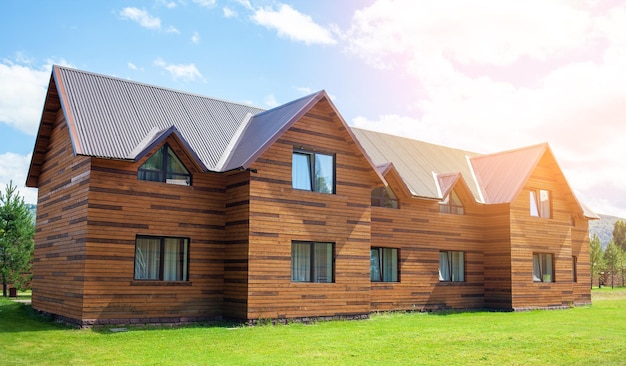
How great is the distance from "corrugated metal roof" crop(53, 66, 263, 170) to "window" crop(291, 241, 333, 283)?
12.6 ft

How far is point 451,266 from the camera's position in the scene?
26.1m

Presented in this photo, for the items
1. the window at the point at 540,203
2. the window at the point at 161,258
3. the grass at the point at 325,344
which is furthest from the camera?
the window at the point at 540,203

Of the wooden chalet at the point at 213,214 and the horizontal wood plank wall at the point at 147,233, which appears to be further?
the wooden chalet at the point at 213,214

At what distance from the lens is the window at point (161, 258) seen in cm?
1805

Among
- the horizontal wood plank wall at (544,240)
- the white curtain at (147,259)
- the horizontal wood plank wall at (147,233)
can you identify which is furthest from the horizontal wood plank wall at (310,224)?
the horizontal wood plank wall at (544,240)

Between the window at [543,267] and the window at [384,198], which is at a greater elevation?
the window at [384,198]

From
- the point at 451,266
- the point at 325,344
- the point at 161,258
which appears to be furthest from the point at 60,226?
the point at 451,266

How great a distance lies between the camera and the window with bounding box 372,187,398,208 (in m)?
23.9

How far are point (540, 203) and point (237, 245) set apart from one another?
15574mm

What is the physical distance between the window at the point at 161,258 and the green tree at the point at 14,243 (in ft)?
58.7

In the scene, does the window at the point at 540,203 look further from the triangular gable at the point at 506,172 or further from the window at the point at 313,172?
the window at the point at 313,172

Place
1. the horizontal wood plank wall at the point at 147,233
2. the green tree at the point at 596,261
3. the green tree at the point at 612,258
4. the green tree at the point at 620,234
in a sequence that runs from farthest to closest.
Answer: the green tree at the point at 620,234
the green tree at the point at 612,258
the green tree at the point at 596,261
the horizontal wood plank wall at the point at 147,233

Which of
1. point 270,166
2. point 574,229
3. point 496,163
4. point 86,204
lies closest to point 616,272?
point 574,229

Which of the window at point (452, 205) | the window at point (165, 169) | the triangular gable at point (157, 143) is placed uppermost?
the triangular gable at point (157, 143)
